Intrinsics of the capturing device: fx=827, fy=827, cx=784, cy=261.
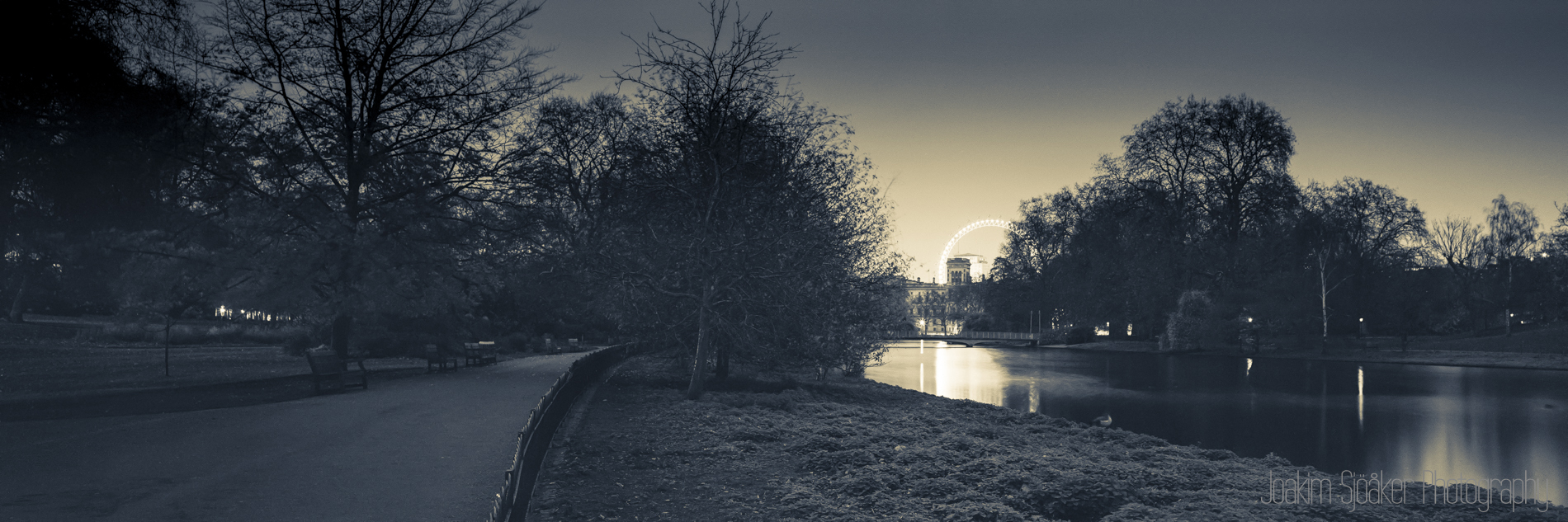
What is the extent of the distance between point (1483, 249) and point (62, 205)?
288 feet

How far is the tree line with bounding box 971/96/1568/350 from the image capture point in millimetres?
52938

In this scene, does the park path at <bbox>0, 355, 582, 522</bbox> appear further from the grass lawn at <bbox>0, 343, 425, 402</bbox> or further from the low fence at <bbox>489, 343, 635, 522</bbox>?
the grass lawn at <bbox>0, 343, 425, 402</bbox>

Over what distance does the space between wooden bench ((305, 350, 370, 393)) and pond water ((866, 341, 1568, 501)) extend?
16.1 metres

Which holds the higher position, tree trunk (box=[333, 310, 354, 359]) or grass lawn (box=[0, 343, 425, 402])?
tree trunk (box=[333, 310, 354, 359])

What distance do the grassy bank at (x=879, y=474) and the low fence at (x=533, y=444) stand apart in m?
0.42

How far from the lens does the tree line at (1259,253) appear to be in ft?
174

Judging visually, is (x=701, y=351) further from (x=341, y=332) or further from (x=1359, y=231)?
(x=1359, y=231)

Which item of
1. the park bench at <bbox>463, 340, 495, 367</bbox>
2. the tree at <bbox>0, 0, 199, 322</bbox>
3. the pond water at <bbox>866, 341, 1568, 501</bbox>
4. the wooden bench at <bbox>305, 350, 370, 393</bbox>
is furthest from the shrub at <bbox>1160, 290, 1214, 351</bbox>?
the tree at <bbox>0, 0, 199, 322</bbox>

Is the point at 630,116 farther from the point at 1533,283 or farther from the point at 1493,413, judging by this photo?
the point at 1533,283

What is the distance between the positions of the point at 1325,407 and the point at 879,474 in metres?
19.3

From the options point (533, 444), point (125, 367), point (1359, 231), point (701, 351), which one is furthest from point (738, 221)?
point (1359, 231)

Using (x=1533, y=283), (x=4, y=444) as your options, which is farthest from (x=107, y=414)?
(x=1533, y=283)

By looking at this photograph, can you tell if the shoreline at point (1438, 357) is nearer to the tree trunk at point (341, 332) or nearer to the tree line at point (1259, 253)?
the tree line at point (1259, 253)

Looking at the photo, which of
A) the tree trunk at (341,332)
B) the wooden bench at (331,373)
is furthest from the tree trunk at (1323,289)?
the wooden bench at (331,373)
